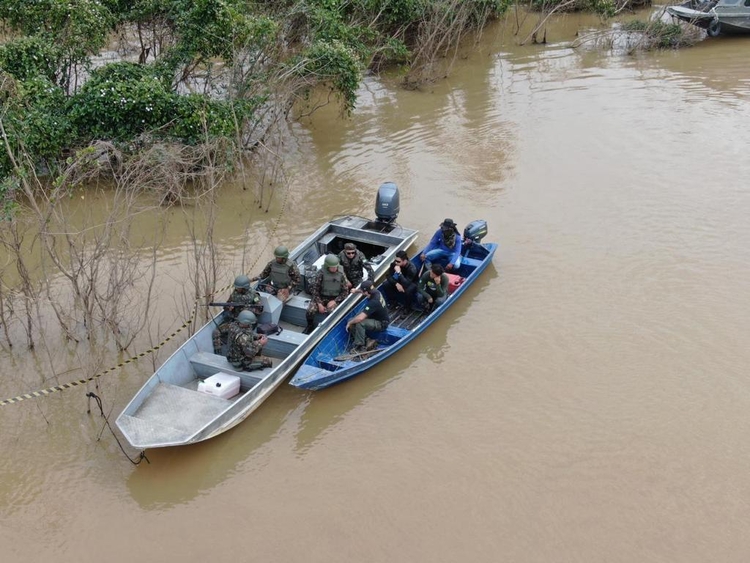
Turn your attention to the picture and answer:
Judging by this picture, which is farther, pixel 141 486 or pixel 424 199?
pixel 424 199

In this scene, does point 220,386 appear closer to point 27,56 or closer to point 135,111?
point 135,111

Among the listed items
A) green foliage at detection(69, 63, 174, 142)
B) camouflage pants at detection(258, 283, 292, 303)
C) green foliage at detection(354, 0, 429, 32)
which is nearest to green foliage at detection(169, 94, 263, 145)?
green foliage at detection(69, 63, 174, 142)

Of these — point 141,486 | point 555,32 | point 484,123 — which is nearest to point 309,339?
point 141,486

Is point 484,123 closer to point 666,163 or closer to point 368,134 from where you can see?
point 368,134

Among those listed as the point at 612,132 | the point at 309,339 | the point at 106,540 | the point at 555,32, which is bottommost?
the point at 106,540

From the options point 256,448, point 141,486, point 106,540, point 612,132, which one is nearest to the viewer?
point 106,540

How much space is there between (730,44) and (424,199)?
13.9 meters

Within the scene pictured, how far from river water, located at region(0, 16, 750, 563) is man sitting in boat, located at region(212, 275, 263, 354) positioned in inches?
46.8

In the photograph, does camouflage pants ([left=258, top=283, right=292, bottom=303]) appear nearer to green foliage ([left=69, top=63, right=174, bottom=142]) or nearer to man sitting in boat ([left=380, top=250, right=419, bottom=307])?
man sitting in boat ([left=380, top=250, right=419, bottom=307])

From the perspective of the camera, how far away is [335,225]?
13391mm

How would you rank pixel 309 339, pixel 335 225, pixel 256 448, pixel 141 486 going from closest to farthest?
pixel 141 486 < pixel 256 448 < pixel 309 339 < pixel 335 225

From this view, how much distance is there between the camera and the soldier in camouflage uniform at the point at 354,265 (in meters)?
11.8

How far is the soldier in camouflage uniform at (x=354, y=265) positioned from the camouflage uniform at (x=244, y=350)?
88.6 inches

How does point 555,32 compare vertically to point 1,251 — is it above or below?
above
